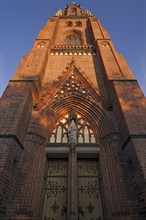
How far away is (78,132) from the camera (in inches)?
295

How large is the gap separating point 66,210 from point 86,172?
153 cm

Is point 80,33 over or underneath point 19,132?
over

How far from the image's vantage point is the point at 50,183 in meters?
6.30

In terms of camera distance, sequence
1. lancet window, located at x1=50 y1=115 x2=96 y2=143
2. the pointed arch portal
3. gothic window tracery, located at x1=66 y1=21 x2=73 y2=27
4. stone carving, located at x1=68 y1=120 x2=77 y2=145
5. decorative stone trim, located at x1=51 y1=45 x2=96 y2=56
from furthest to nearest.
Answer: gothic window tracery, located at x1=66 y1=21 x2=73 y2=27, decorative stone trim, located at x1=51 y1=45 x2=96 y2=56, lancet window, located at x1=50 y1=115 x2=96 y2=143, stone carving, located at x1=68 y1=120 x2=77 y2=145, the pointed arch portal

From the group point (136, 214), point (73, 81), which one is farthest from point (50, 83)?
point (136, 214)

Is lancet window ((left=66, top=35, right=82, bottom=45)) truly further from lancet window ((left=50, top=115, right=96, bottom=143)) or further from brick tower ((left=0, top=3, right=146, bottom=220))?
lancet window ((left=50, top=115, right=96, bottom=143))

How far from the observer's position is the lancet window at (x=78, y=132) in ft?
23.8

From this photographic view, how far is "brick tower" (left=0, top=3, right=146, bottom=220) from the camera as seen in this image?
5172 mm

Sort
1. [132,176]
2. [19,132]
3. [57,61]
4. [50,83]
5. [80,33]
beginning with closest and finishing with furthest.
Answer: [132,176] < [19,132] < [50,83] < [57,61] < [80,33]

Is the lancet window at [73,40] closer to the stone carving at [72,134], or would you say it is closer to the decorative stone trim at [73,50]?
the decorative stone trim at [73,50]

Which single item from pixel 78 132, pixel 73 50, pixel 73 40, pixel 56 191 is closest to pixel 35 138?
pixel 78 132

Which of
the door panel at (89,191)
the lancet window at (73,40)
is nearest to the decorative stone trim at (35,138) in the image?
the door panel at (89,191)

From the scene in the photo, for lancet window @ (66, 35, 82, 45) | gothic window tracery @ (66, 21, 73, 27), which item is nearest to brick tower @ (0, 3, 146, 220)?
lancet window @ (66, 35, 82, 45)

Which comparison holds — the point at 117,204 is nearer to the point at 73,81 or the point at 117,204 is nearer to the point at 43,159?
the point at 43,159
